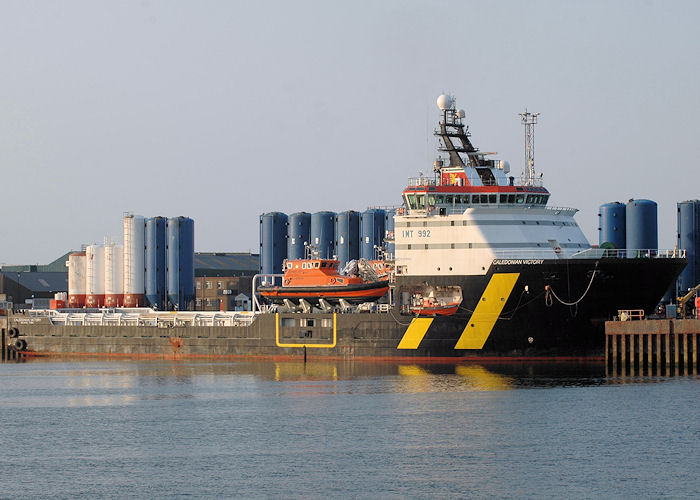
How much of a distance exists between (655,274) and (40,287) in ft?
228

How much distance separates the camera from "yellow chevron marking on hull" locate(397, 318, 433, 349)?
5112 centimetres

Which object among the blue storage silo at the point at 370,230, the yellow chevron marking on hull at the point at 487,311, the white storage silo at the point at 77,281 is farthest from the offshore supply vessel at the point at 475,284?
the white storage silo at the point at 77,281

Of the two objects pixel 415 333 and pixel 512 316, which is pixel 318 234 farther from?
pixel 512 316

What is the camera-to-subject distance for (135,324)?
205 feet

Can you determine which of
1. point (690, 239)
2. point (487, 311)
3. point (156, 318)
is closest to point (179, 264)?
point (156, 318)

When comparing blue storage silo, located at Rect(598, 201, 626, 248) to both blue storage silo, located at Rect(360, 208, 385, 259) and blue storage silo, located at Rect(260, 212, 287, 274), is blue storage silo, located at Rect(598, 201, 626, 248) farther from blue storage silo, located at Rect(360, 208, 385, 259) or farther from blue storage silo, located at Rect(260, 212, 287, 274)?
blue storage silo, located at Rect(260, 212, 287, 274)

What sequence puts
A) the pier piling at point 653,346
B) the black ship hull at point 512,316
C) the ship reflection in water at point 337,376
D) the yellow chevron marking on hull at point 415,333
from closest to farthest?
the ship reflection in water at point 337,376, the pier piling at point 653,346, the black ship hull at point 512,316, the yellow chevron marking on hull at point 415,333

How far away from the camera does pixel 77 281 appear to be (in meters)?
83.1

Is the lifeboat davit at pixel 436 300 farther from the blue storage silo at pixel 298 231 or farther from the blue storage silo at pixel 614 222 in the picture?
the blue storage silo at pixel 298 231

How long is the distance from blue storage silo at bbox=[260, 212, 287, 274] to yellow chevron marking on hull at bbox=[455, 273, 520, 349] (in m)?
34.6

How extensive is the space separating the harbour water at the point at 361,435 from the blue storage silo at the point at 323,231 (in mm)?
33268

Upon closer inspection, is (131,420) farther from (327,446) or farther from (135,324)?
(135,324)

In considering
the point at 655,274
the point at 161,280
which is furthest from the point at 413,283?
the point at 161,280

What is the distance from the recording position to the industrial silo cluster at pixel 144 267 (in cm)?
8075
